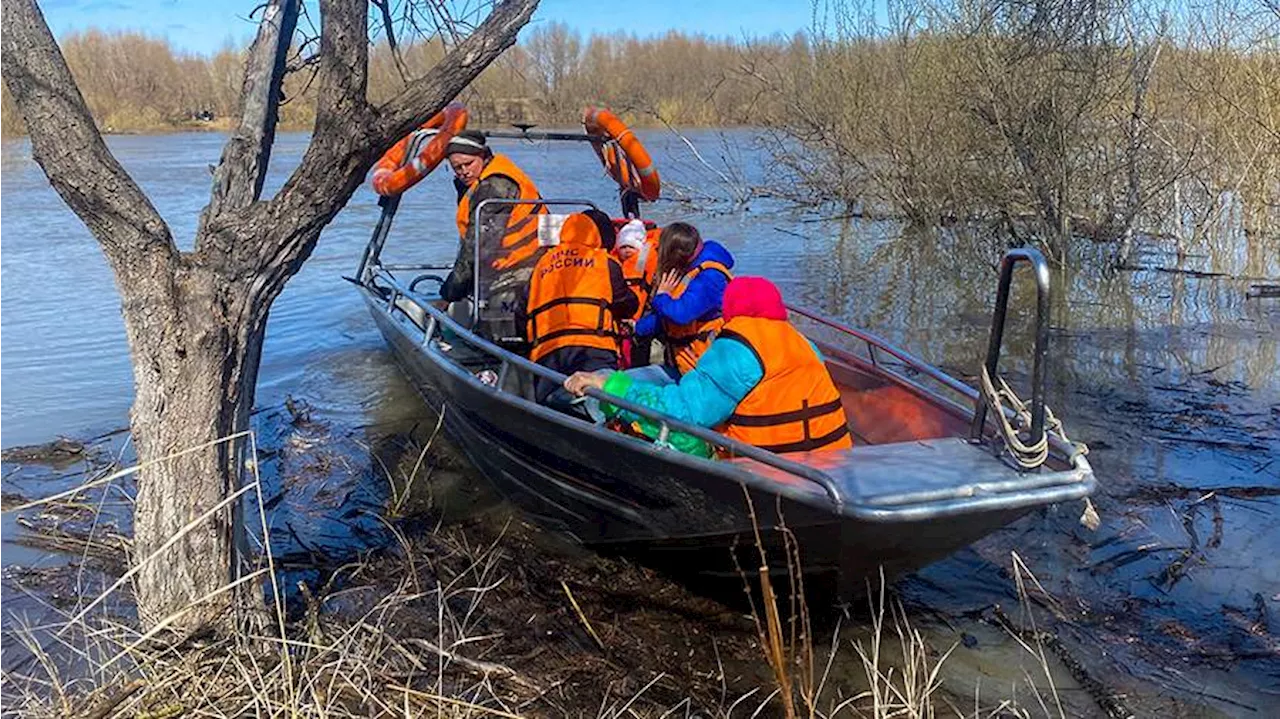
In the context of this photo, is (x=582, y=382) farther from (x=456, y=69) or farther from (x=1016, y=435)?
(x=1016, y=435)

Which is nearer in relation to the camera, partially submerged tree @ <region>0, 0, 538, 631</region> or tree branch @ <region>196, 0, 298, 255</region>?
partially submerged tree @ <region>0, 0, 538, 631</region>

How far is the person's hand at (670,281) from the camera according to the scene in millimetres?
4730

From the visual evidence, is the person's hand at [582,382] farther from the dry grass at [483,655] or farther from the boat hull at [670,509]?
the dry grass at [483,655]

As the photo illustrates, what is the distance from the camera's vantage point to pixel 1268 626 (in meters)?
4.16

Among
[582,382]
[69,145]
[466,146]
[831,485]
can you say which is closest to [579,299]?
[582,382]

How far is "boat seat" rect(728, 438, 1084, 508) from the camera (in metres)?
3.39

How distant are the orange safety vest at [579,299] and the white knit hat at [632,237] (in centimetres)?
64

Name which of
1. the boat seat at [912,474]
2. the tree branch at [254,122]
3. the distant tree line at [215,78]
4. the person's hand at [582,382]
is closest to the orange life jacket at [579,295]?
the person's hand at [582,382]

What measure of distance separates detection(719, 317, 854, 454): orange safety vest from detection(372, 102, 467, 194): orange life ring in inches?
111

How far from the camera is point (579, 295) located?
17.3 feet

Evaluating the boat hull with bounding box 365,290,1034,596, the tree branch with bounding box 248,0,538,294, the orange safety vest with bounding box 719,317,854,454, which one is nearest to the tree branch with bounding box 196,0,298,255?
the tree branch with bounding box 248,0,538,294

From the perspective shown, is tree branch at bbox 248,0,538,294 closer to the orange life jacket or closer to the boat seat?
the boat seat

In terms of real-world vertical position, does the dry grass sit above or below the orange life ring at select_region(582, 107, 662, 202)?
below

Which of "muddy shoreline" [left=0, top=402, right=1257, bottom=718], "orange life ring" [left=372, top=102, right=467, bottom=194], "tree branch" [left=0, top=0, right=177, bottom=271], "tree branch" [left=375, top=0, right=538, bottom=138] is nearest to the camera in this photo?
"tree branch" [left=0, top=0, right=177, bottom=271]
